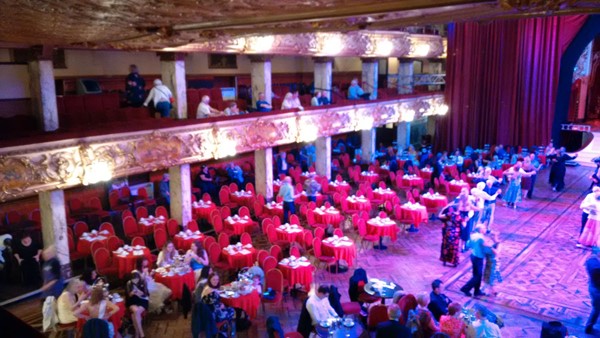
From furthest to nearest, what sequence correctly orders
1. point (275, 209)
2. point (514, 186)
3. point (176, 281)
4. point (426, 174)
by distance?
point (426, 174)
point (514, 186)
point (275, 209)
point (176, 281)

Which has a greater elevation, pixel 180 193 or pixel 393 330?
pixel 180 193

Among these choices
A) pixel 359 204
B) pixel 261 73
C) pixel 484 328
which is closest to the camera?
pixel 484 328

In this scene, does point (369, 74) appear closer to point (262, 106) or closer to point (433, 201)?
point (262, 106)

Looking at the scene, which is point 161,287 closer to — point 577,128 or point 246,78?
point 246,78

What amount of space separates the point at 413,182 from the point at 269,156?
4884 millimetres

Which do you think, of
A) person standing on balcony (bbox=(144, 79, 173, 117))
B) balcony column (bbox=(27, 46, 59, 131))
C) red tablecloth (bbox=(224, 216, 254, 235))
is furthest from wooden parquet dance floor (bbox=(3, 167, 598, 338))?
person standing on balcony (bbox=(144, 79, 173, 117))

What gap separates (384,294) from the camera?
7727 millimetres

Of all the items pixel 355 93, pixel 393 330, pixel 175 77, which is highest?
pixel 175 77

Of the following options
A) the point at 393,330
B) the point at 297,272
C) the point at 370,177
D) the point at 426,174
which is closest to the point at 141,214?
the point at 297,272

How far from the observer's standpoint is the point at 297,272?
29.3 feet

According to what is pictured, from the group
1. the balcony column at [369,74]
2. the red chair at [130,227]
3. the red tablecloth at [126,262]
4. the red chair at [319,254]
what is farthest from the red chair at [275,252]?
the balcony column at [369,74]

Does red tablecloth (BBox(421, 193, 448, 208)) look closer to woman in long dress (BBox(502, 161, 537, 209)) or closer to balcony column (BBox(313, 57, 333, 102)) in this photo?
woman in long dress (BBox(502, 161, 537, 209))

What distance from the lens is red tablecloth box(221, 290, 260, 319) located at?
25.7ft

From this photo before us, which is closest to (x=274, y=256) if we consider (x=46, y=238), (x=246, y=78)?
(x=46, y=238)
